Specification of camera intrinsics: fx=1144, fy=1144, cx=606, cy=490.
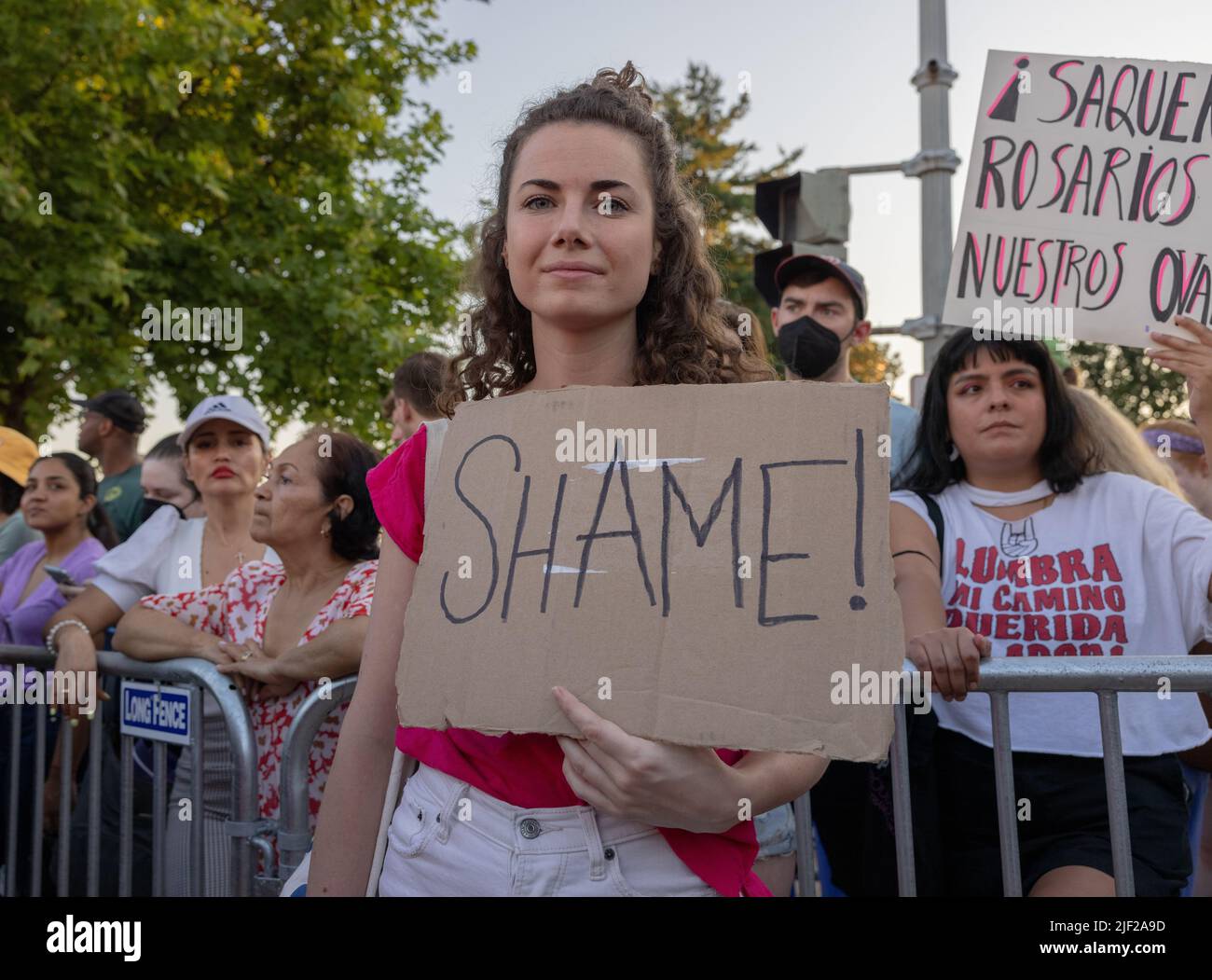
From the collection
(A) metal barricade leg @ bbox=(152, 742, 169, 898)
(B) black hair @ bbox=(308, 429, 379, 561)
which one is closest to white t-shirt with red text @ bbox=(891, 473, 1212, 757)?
(B) black hair @ bbox=(308, 429, 379, 561)

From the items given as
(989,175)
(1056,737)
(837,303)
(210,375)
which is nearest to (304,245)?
(210,375)

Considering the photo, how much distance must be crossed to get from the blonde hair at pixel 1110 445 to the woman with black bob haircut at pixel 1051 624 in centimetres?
4

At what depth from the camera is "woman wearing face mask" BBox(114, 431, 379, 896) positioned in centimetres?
299

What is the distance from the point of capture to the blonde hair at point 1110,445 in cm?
283

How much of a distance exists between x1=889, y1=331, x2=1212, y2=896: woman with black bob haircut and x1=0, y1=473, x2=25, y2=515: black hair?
4488mm

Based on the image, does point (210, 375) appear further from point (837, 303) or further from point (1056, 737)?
point (1056, 737)

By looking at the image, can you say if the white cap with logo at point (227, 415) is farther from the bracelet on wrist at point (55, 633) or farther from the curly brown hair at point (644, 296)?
the curly brown hair at point (644, 296)

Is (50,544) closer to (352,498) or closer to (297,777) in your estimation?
(352,498)
